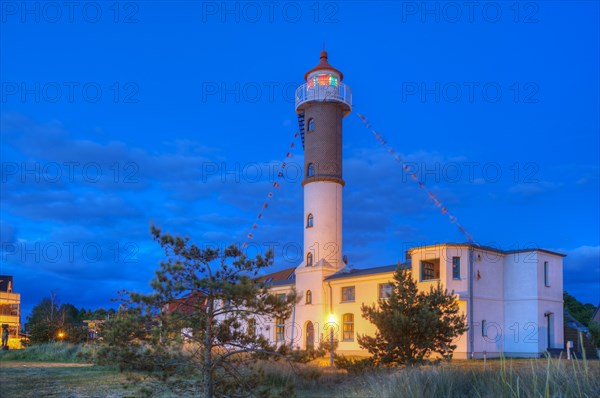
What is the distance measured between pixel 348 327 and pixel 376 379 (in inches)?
932

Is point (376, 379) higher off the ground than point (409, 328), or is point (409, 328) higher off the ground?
point (409, 328)

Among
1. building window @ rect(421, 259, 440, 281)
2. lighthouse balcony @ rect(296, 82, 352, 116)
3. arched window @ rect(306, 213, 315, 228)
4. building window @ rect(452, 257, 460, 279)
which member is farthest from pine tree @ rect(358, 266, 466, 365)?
lighthouse balcony @ rect(296, 82, 352, 116)

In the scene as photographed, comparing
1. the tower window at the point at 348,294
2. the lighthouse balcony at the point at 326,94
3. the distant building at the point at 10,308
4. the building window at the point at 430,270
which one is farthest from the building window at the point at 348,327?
the distant building at the point at 10,308

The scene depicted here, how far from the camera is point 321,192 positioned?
36.1 m

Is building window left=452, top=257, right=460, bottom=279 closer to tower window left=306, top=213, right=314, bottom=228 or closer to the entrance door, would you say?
tower window left=306, top=213, right=314, bottom=228

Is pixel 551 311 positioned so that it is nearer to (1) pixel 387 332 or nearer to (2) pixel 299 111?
(1) pixel 387 332

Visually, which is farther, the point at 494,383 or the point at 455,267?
the point at 455,267

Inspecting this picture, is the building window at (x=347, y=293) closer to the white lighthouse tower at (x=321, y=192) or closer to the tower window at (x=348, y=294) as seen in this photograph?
the tower window at (x=348, y=294)

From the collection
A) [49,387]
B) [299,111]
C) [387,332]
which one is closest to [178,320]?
[49,387]

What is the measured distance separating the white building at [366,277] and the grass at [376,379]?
8.74 m

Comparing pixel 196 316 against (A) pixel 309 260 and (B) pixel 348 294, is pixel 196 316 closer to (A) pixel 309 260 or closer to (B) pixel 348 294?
(B) pixel 348 294

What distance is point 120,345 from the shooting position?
401 inches

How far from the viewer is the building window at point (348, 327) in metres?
34.6

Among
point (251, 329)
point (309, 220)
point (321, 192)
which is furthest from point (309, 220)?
point (251, 329)
